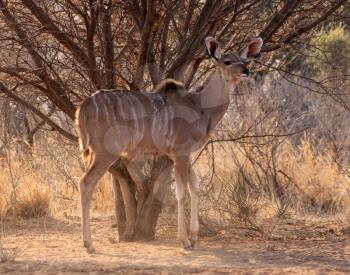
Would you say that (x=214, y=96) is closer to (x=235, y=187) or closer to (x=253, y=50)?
(x=253, y=50)

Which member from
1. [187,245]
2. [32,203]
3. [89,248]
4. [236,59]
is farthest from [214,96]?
[32,203]

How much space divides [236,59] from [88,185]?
1774 millimetres

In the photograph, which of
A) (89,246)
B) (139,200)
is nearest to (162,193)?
(139,200)

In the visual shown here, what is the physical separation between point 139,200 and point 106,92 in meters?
1.26

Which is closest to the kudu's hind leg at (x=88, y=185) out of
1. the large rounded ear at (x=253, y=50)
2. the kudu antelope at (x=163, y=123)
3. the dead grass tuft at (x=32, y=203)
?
the kudu antelope at (x=163, y=123)

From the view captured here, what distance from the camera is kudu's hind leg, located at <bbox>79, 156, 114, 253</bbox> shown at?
20.7ft

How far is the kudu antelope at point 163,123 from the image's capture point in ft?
20.9

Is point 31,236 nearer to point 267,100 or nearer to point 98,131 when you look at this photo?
point 98,131

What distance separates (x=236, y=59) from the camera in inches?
270

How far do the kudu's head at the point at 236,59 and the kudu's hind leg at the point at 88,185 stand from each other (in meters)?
1.39

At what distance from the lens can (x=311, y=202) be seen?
10.4 meters

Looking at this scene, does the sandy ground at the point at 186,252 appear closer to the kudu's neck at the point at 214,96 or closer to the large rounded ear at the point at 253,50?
the kudu's neck at the point at 214,96

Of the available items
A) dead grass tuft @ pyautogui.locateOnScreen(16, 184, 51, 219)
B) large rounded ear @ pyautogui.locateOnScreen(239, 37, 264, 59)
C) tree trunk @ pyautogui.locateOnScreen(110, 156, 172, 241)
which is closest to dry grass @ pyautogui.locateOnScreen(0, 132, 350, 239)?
dead grass tuft @ pyautogui.locateOnScreen(16, 184, 51, 219)

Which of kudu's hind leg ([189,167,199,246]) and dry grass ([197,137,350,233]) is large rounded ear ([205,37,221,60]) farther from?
dry grass ([197,137,350,233])
